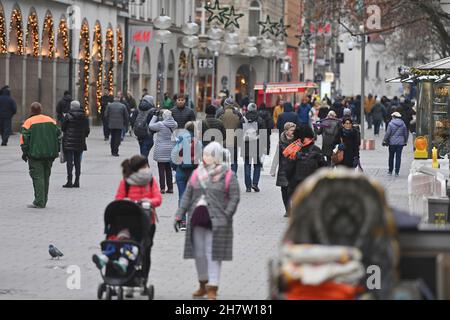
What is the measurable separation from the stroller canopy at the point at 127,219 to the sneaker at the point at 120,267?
0.30 metres

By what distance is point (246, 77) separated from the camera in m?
101

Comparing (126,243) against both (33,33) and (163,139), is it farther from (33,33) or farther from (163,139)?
(33,33)

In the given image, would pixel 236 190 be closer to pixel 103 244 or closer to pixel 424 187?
pixel 103 244

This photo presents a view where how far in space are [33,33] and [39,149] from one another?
95.4 feet

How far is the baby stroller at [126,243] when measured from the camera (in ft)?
43.7

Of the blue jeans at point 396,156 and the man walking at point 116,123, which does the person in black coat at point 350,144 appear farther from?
the man walking at point 116,123

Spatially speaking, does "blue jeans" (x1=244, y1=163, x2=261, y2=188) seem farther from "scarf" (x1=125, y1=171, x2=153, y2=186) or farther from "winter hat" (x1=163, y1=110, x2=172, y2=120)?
"scarf" (x1=125, y1=171, x2=153, y2=186)

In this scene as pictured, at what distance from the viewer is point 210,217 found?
45.2 ft

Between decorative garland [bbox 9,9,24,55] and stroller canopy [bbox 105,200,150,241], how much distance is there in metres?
36.4

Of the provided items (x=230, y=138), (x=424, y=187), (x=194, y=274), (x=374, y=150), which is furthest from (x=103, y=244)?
(x=374, y=150)

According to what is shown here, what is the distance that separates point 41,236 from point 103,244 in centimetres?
614

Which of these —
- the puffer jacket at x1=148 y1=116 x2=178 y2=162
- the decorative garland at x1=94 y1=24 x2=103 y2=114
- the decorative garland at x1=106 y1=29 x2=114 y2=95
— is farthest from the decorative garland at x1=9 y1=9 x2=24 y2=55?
the puffer jacket at x1=148 y1=116 x2=178 y2=162

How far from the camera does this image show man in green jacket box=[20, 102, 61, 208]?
76.4ft

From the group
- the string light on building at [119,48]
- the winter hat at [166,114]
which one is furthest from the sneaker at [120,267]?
the string light on building at [119,48]
